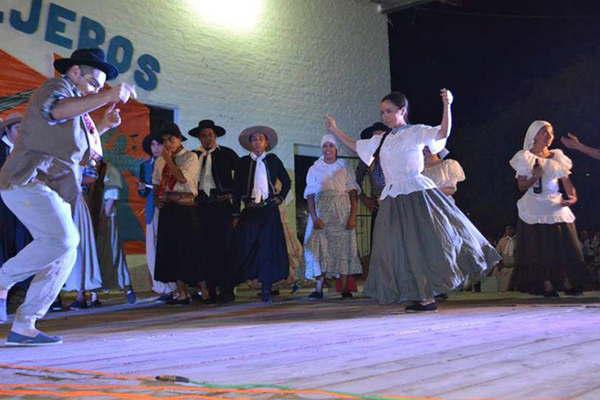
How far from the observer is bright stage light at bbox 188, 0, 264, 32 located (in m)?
10.3

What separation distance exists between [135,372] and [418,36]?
1102 centimetres

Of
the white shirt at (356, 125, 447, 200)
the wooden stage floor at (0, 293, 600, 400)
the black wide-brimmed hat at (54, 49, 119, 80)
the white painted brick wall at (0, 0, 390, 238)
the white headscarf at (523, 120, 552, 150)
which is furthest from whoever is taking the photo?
the white painted brick wall at (0, 0, 390, 238)

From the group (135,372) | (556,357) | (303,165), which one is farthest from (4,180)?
(303,165)

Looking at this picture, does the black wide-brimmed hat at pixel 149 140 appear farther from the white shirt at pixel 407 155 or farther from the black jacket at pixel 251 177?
the white shirt at pixel 407 155

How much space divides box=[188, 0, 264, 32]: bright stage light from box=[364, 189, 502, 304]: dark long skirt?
639 cm

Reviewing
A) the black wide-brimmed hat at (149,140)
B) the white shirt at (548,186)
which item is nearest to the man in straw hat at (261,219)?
the black wide-brimmed hat at (149,140)

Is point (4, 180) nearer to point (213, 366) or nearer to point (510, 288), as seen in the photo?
point (213, 366)

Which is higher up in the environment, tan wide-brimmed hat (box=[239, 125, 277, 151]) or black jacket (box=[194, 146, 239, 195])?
tan wide-brimmed hat (box=[239, 125, 277, 151])

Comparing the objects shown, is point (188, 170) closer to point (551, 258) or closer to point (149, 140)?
point (149, 140)

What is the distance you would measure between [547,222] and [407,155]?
1.88m

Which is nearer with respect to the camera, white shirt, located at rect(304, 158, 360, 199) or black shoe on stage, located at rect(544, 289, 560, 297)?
black shoe on stage, located at rect(544, 289, 560, 297)

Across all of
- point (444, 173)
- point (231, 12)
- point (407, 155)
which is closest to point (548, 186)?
point (444, 173)

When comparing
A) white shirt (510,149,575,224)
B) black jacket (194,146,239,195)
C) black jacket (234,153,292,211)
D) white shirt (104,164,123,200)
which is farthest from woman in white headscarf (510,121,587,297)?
white shirt (104,164,123,200)

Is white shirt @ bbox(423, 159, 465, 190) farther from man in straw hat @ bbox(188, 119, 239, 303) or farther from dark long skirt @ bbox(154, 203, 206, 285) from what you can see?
dark long skirt @ bbox(154, 203, 206, 285)
